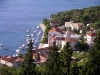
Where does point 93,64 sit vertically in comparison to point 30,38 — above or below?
above

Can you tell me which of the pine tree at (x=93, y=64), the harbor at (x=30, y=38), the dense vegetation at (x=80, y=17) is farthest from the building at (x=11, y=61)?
the dense vegetation at (x=80, y=17)

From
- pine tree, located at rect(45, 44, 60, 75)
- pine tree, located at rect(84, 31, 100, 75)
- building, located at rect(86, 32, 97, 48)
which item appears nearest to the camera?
pine tree, located at rect(84, 31, 100, 75)

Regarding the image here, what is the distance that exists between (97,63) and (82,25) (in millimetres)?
10103

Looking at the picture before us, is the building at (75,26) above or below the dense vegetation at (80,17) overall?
below

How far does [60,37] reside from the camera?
1617cm

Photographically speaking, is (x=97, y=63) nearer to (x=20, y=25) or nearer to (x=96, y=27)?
(x=96, y=27)

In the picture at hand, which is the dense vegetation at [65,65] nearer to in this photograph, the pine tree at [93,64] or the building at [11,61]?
the pine tree at [93,64]

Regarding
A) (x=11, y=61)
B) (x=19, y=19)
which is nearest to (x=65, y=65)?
(x=11, y=61)

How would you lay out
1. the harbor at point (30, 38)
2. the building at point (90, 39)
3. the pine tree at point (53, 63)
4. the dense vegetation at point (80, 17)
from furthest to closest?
the dense vegetation at point (80, 17) → the harbor at point (30, 38) → the building at point (90, 39) → the pine tree at point (53, 63)

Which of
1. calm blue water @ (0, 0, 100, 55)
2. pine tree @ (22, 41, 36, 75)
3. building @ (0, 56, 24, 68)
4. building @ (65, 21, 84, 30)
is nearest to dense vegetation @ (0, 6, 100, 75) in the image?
pine tree @ (22, 41, 36, 75)

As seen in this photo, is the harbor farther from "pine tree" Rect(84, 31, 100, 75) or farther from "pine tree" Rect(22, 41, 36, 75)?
"pine tree" Rect(84, 31, 100, 75)

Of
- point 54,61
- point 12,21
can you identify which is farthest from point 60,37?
point 12,21

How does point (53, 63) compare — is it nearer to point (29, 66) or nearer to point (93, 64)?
point (29, 66)

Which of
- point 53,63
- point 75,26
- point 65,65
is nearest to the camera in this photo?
point 65,65
